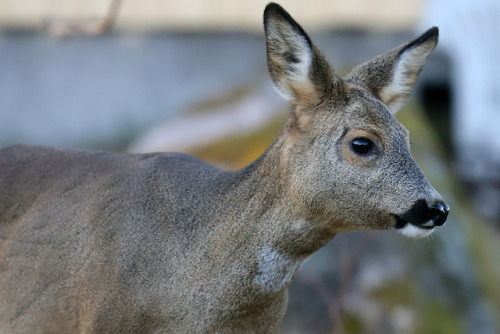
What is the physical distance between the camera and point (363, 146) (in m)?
4.79

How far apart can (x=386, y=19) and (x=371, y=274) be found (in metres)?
6.41

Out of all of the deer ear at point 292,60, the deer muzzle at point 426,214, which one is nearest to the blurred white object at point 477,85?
the deer ear at point 292,60

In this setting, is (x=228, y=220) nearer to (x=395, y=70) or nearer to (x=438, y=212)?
(x=438, y=212)

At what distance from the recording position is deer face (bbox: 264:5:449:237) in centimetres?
469

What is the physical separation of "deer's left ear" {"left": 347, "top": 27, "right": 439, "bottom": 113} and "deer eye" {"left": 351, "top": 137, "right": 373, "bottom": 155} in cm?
51

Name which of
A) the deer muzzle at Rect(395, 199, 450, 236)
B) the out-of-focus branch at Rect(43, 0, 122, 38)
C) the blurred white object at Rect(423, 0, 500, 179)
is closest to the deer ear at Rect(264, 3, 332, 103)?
the deer muzzle at Rect(395, 199, 450, 236)

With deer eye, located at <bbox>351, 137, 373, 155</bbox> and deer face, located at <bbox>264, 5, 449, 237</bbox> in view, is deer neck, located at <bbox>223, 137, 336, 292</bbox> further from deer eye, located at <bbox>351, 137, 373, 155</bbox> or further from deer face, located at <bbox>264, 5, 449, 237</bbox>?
deer eye, located at <bbox>351, 137, 373, 155</bbox>

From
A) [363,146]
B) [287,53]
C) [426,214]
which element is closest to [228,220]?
[363,146]

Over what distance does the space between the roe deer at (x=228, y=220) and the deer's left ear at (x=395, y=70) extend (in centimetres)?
2

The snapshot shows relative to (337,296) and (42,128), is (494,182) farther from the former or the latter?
(42,128)

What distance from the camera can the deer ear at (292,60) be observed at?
4855 mm

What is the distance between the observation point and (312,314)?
8844mm

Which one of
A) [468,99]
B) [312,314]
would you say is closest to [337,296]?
[312,314]

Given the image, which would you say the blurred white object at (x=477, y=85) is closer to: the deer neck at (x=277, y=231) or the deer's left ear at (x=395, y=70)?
the deer's left ear at (x=395, y=70)
